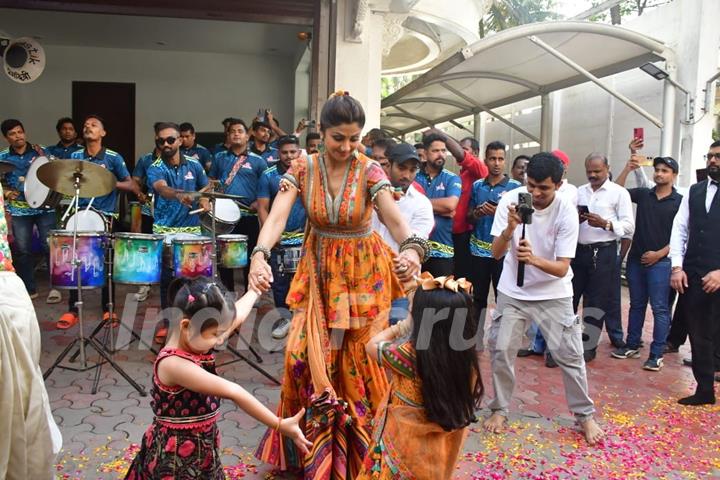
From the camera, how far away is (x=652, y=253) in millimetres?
6352

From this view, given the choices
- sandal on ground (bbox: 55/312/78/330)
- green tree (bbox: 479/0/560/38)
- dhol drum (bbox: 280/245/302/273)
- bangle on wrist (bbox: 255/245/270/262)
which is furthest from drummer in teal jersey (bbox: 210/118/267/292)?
green tree (bbox: 479/0/560/38)

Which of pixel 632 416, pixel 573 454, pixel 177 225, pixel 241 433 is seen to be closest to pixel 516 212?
pixel 573 454

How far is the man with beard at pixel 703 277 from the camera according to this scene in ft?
16.5

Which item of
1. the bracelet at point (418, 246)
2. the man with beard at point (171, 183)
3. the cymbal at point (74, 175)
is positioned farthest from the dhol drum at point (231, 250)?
the bracelet at point (418, 246)

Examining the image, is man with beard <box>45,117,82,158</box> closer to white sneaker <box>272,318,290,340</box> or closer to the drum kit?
the drum kit

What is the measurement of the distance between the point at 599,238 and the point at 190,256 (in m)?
4.02

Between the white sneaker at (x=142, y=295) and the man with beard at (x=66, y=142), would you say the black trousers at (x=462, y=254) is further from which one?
the man with beard at (x=66, y=142)

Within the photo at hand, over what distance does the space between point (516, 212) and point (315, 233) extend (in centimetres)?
138

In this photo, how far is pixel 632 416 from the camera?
15.6ft

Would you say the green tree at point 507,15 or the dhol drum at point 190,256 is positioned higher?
the green tree at point 507,15

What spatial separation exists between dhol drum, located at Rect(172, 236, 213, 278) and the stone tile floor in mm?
904

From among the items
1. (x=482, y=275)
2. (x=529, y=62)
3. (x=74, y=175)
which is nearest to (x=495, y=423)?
(x=482, y=275)

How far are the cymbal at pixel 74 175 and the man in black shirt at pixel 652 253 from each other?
515 cm

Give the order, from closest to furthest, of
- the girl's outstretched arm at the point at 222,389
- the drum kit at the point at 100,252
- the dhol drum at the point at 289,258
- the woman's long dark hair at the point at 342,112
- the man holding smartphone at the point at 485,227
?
the girl's outstretched arm at the point at 222,389, the woman's long dark hair at the point at 342,112, the drum kit at the point at 100,252, the dhol drum at the point at 289,258, the man holding smartphone at the point at 485,227
